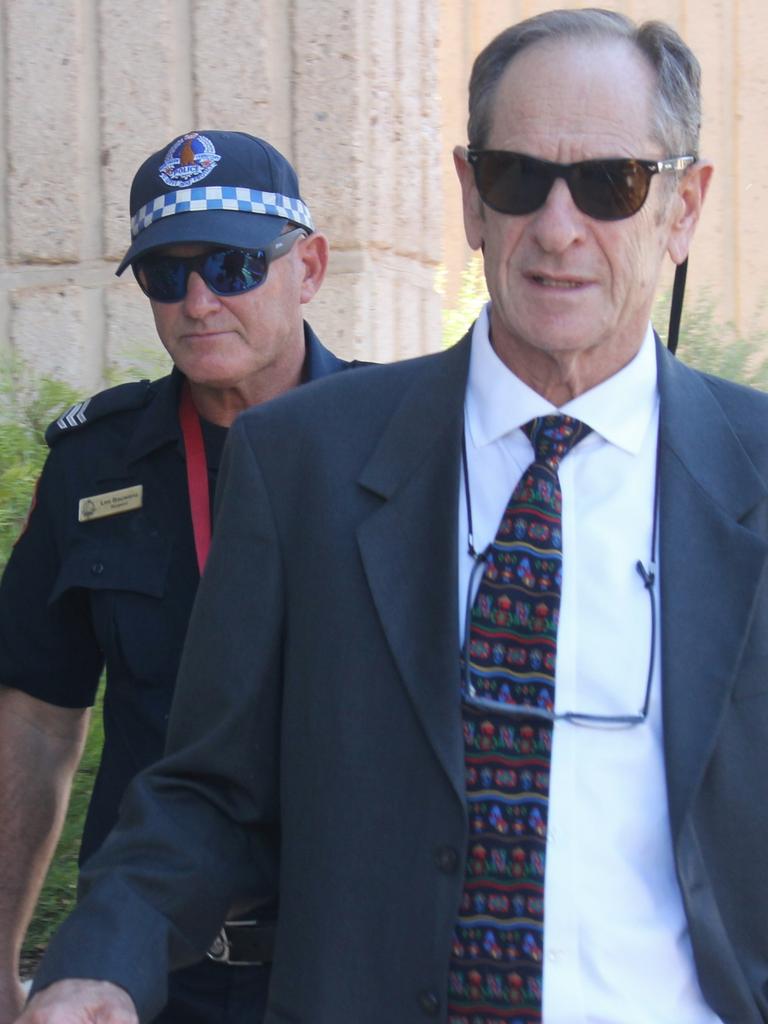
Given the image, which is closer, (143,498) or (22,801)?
(143,498)

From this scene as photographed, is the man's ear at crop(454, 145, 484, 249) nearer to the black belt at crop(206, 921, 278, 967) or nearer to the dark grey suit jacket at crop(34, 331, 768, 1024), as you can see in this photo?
the dark grey suit jacket at crop(34, 331, 768, 1024)

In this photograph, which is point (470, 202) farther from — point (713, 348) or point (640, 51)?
point (713, 348)

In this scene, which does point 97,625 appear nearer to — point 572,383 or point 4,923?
point 4,923

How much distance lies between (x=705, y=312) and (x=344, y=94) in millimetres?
A: 1640

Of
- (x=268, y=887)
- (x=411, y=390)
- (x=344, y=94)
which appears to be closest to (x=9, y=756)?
(x=268, y=887)

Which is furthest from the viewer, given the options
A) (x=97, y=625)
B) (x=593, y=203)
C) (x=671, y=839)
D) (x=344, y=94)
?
(x=344, y=94)

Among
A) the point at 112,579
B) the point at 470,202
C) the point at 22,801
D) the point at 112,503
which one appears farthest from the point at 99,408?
the point at 470,202

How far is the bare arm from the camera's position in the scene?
3.10 meters

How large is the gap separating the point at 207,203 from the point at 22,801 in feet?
3.77

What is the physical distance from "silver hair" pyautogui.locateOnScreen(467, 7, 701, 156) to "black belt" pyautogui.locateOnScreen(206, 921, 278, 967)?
1.20m

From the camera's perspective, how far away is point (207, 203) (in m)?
3.06

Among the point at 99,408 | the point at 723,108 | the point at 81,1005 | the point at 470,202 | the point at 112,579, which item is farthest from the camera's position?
the point at 723,108

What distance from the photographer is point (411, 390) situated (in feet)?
7.54

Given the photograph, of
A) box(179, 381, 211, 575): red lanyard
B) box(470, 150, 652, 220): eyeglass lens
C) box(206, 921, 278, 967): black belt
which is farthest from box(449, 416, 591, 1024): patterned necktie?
box(179, 381, 211, 575): red lanyard
